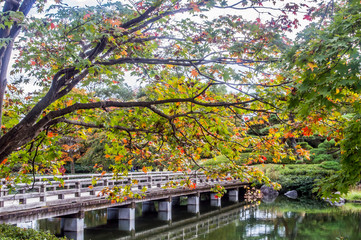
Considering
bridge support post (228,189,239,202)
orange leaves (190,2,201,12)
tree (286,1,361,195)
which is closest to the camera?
tree (286,1,361,195)

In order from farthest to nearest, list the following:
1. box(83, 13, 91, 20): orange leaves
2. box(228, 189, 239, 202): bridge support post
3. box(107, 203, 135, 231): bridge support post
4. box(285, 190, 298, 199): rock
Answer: box(228, 189, 239, 202): bridge support post → box(285, 190, 298, 199): rock → box(107, 203, 135, 231): bridge support post → box(83, 13, 91, 20): orange leaves

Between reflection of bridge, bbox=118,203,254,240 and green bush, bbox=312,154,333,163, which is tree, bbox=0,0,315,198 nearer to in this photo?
reflection of bridge, bbox=118,203,254,240

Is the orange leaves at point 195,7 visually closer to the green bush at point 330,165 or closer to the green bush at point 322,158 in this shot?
the green bush at point 330,165

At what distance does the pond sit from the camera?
1530cm

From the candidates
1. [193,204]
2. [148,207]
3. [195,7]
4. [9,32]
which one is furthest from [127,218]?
[195,7]

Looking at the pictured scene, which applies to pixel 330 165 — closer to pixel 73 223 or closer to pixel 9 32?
pixel 73 223

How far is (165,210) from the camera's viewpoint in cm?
1914

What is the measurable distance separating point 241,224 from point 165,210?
431 centimetres

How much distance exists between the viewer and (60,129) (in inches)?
277

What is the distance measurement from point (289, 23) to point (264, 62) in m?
0.73

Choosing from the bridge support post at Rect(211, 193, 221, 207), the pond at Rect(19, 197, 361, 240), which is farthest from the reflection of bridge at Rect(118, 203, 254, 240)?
the bridge support post at Rect(211, 193, 221, 207)

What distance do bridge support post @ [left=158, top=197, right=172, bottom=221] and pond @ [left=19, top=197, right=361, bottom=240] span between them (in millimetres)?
315

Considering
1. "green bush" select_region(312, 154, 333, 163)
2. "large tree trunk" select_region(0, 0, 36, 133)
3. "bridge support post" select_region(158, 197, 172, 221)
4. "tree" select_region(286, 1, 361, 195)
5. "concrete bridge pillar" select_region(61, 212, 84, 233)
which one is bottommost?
"bridge support post" select_region(158, 197, 172, 221)

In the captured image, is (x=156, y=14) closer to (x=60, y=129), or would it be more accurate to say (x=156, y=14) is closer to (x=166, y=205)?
(x=60, y=129)
